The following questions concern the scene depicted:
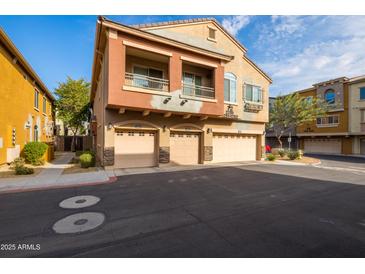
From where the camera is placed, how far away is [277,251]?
10.5 ft

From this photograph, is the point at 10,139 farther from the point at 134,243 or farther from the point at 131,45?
the point at 134,243

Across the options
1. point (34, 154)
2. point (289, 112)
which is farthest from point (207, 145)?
point (289, 112)

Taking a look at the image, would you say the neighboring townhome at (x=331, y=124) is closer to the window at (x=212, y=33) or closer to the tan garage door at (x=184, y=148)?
the window at (x=212, y=33)

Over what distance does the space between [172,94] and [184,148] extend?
13.5 feet

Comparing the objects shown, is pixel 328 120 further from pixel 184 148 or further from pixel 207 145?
pixel 184 148

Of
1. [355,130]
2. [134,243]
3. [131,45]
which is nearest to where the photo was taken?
[134,243]

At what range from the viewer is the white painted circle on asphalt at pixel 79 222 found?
4.00m

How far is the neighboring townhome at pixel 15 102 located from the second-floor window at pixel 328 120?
37475mm

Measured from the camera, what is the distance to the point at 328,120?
94.8 ft

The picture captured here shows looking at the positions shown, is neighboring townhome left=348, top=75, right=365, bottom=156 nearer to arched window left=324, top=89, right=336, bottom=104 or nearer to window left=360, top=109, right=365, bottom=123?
window left=360, top=109, right=365, bottom=123

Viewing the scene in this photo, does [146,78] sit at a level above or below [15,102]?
above

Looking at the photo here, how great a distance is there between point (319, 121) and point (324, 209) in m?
30.7

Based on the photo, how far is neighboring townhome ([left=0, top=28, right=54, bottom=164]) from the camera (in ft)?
37.1

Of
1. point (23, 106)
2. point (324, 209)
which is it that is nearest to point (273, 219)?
point (324, 209)
